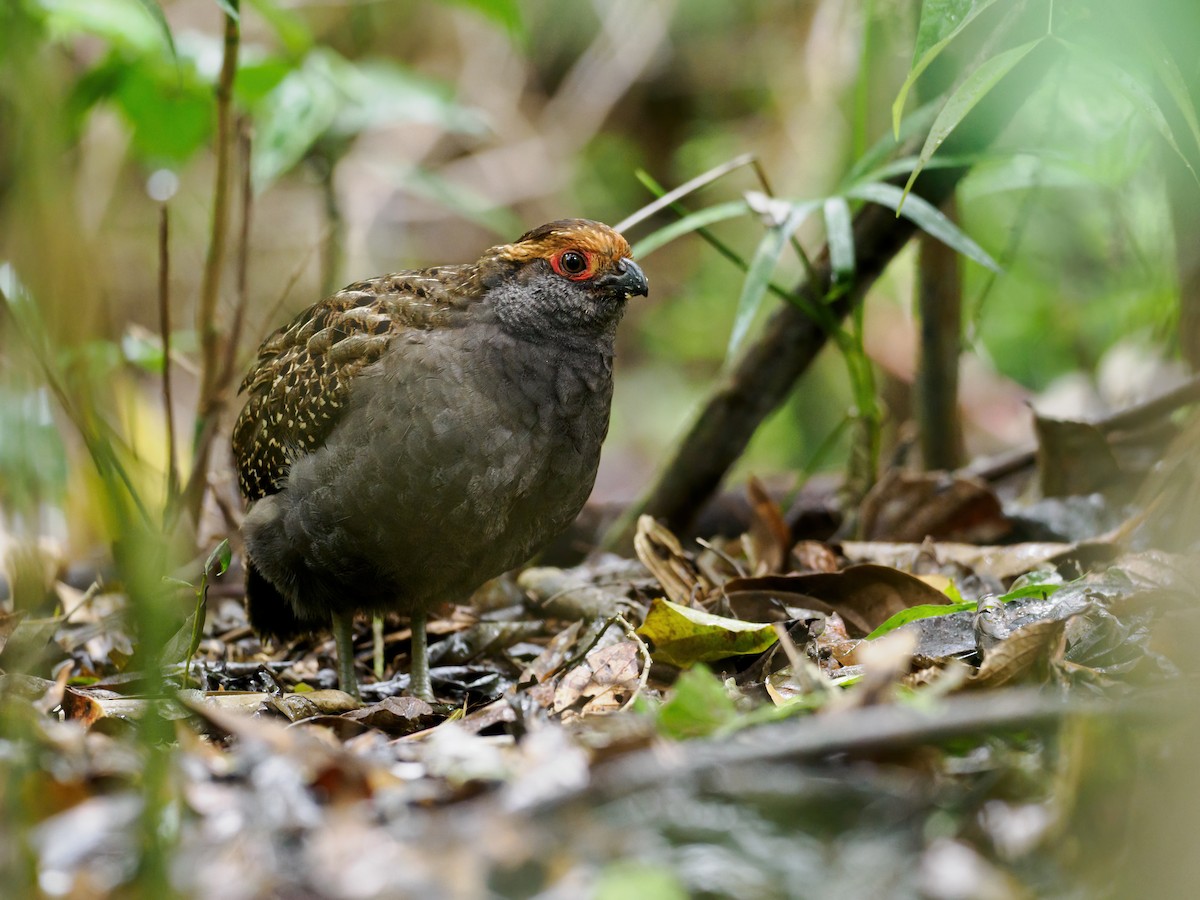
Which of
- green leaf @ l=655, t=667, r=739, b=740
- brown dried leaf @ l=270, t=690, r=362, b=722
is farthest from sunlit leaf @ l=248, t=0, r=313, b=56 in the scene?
green leaf @ l=655, t=667, r=739, b=740

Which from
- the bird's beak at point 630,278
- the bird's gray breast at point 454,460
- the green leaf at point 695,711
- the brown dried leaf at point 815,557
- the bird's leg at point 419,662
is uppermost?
the bird's beak at point 630,278

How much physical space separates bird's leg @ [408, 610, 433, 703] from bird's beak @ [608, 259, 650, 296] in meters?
1.32

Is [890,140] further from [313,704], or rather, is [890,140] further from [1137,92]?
[313,704]

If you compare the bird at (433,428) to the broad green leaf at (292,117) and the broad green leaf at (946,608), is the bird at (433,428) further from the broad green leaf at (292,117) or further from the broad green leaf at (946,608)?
the broad green leaf at (946,608)

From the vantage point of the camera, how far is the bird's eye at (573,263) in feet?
13.1

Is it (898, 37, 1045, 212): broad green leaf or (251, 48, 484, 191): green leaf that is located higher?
(251, 48, 484, 191): green leaf

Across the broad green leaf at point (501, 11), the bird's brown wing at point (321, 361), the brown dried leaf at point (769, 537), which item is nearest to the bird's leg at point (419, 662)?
the bird's brown wing at point (321, 361)

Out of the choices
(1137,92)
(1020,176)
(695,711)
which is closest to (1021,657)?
(695,711)

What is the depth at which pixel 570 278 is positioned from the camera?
3980mm

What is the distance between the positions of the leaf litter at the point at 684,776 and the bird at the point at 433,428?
706 mm

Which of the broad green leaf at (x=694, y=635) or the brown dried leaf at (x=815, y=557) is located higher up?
the broad green leaf at (x=694, y=635)

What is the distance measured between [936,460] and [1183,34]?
2641mm

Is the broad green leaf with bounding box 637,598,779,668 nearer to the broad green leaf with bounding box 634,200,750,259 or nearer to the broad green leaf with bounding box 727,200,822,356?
the broad green leaf with bounding box 727,200,822,356

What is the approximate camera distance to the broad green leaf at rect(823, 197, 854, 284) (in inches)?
161
